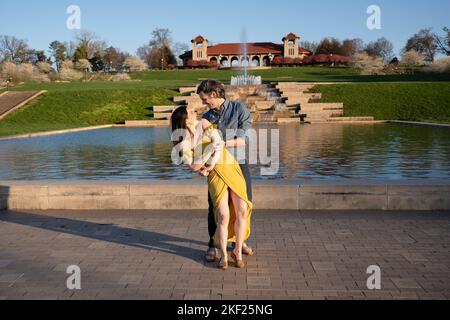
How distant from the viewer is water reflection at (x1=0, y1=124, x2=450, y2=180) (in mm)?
10383

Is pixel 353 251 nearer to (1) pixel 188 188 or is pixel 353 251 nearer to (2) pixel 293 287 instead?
(2) pixel 293 287

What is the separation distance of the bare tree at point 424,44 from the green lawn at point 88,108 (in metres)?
76.7

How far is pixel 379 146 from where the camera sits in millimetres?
15656

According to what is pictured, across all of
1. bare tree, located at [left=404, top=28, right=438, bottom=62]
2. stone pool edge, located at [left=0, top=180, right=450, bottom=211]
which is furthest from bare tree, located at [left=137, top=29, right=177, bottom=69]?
stone pool edge, located at [left=0, top=180, right=450, bottom=211]

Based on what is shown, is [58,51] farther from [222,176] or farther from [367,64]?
[222,176]

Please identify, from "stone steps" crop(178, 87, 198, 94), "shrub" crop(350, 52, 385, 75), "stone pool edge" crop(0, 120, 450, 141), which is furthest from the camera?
"shrub" crop(350, 52, 385, 75)

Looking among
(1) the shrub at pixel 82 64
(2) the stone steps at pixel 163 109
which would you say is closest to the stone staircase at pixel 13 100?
(2) the stone steps at pixel 163 109

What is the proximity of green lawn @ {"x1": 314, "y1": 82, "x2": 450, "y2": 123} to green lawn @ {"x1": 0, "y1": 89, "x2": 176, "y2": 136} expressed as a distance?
1446cm

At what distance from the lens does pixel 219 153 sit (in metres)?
4.61

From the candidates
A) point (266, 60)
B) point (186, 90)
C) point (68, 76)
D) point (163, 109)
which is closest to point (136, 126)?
point (163, 109)

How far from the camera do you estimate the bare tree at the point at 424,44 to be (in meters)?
97.2

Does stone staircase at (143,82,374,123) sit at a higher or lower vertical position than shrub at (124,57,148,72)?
lower

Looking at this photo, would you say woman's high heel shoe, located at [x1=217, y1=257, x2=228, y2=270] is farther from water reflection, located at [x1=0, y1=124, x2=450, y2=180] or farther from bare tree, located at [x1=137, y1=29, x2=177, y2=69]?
bare tree, located at [x1=137, y1=29, x2=177, y2=69]

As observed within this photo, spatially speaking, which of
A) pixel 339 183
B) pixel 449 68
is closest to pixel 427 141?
pixel 339 183
